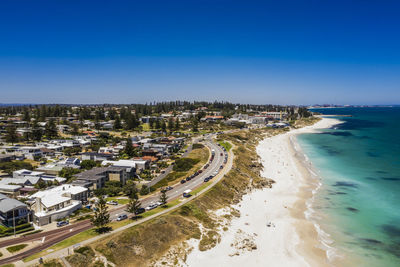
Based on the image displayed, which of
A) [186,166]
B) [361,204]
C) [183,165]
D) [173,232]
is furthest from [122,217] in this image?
[361,204]

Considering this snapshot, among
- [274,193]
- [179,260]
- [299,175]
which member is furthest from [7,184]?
[299,175]

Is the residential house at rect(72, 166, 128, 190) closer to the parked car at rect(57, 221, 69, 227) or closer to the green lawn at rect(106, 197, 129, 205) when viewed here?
the green lawn at rect(106, 197, 129, 205)

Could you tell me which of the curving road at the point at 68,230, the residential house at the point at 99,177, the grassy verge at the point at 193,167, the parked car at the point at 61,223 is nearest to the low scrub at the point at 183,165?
the grassy verge at the point at 193,167

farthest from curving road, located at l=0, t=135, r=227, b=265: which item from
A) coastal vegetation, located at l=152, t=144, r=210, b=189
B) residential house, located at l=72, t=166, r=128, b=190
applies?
residential house, located at l=72, t=166, r=128, b=190

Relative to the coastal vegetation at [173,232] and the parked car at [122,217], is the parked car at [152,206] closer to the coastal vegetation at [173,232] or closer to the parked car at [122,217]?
the parked car at [122,217]

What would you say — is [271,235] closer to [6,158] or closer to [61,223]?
[61,223]

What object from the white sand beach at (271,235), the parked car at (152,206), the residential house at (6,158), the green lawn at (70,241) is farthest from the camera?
the residential house at (6,158)

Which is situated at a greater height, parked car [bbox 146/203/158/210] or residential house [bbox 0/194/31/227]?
residential house [bbox 0/194/31/227]

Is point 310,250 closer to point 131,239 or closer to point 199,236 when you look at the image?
point 199,236

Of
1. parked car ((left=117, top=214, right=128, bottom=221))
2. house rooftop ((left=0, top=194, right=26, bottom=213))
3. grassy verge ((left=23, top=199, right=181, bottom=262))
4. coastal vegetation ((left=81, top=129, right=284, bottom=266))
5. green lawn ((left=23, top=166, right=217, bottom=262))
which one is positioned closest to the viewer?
grassy verge ((left=23, top=199, right=181, bottom=262))
